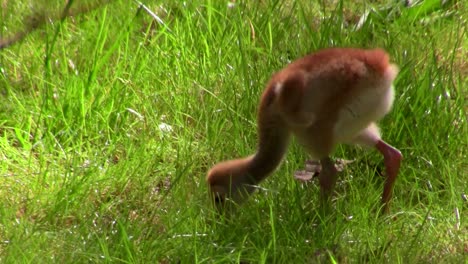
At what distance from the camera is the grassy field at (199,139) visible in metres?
3.30

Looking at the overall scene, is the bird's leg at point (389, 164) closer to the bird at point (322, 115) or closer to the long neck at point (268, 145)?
the bird at point (322, 115)

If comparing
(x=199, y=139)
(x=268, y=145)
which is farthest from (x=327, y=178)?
(x=199, y=139)

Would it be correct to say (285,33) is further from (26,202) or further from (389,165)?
(26,202)

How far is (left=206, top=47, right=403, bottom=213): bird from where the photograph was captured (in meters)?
3.32

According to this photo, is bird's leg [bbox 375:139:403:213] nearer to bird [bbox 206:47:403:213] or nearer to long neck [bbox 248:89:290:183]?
bird [bbox 206:47:403:213]

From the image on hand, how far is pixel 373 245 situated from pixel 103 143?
1445mm

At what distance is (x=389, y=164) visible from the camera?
3.62 m

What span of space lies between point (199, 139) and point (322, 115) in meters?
0.95

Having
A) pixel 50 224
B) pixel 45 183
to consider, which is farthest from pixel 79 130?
pixel 50 224

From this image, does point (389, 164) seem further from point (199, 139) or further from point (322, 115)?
point (199, 139)

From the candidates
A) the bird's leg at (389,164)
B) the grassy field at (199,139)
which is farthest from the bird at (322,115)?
the grassy field at (199,139)

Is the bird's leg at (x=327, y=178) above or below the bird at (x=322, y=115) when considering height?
below

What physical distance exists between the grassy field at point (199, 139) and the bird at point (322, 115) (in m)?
0.10

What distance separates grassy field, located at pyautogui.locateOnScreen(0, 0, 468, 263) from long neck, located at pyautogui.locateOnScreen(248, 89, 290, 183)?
96mm
